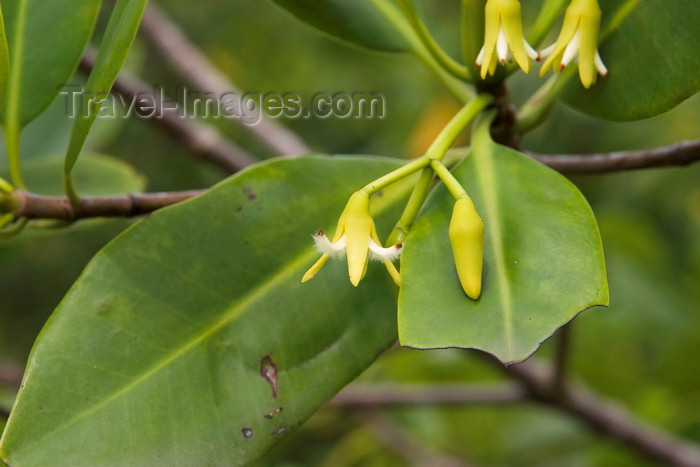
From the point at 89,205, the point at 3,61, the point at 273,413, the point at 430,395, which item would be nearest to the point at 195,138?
the point at 430,395

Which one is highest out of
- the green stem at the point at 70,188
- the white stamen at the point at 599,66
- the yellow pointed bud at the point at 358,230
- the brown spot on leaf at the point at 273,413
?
the white stamen at the point at 599,66

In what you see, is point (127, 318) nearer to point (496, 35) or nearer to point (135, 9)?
point (135, 9)

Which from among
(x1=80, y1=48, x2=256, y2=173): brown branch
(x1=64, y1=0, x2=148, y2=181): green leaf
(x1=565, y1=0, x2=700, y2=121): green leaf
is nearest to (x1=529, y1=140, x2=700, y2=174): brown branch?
(x1=565, y1=0, x2=700, y2=121): green leaf

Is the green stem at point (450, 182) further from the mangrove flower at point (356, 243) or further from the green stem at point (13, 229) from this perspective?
the green stem at point (13, 229)

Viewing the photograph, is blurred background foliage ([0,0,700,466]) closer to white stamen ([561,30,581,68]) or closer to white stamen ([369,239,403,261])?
white stamen ([369,239,403,261])

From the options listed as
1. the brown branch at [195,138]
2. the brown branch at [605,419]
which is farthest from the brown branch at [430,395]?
the brown branch at [195,138]
